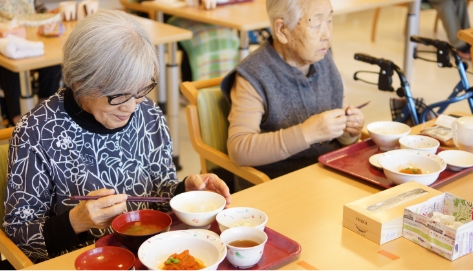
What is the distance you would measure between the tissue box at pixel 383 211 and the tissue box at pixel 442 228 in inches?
1.0

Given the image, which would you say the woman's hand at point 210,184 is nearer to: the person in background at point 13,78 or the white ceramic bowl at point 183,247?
the white ceramic bowl at point 183,247

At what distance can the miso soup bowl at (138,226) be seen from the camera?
1.35 m

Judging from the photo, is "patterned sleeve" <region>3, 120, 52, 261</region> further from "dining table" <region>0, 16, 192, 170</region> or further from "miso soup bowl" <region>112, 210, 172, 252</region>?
"dining table" <region>0, 16, 192, 170</region>

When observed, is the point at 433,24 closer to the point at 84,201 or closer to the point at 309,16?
the point at 309,16

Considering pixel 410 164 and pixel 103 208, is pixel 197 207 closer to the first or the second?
pixel 103 208

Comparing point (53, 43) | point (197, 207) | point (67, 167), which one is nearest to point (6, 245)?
point (67, 167)

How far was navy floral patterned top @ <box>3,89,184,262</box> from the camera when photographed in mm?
1559

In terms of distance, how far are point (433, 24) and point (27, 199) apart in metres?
6.27

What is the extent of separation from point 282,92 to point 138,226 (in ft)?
3.02

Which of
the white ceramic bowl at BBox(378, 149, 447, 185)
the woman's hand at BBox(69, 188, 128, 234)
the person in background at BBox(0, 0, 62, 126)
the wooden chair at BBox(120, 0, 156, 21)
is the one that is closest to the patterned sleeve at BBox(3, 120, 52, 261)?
the woman's hand at BBox(69, 188, 128, 234)

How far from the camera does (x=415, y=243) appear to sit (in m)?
1.42

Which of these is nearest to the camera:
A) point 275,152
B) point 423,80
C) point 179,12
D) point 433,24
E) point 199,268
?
point 199,268

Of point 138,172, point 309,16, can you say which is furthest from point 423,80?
point 138,172

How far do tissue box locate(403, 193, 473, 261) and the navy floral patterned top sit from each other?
2.07 ft
